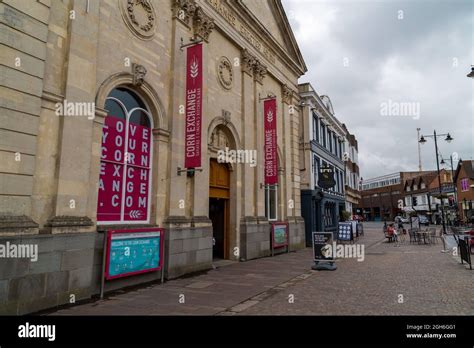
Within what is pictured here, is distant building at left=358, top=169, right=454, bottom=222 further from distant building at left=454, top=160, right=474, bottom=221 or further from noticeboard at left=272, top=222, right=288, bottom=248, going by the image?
noticeboard at left=272, top=222, right=288, bottom=248

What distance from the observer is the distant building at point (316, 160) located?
69.1 feet

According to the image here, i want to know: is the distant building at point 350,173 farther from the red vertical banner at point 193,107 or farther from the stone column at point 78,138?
the stone column at point 78,138

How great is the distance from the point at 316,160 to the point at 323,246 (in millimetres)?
12396

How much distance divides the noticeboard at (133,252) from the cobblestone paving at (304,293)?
0.54 meters

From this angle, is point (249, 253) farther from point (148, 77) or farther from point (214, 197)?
point (148, 77)

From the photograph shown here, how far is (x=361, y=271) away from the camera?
1104 cm

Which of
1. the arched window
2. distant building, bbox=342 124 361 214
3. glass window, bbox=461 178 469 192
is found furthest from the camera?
glass window, bbox=461 178 469 192

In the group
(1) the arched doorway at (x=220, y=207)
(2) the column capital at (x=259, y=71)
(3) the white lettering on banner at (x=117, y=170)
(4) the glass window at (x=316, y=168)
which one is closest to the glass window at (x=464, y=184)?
(4) the glass window at (x=316, y=168)

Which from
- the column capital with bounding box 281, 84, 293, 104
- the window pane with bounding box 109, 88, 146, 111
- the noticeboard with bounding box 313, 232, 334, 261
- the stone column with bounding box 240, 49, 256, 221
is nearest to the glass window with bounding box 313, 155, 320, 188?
the column capital with bounding box 281, 84, 293, 104

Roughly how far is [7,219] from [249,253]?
9.51 m

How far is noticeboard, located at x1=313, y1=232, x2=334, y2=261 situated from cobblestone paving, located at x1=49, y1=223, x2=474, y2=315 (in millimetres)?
627

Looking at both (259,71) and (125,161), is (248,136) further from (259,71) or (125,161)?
(125,161)

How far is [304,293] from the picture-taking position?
7797 mm

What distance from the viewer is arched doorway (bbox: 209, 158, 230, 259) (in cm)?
1305
